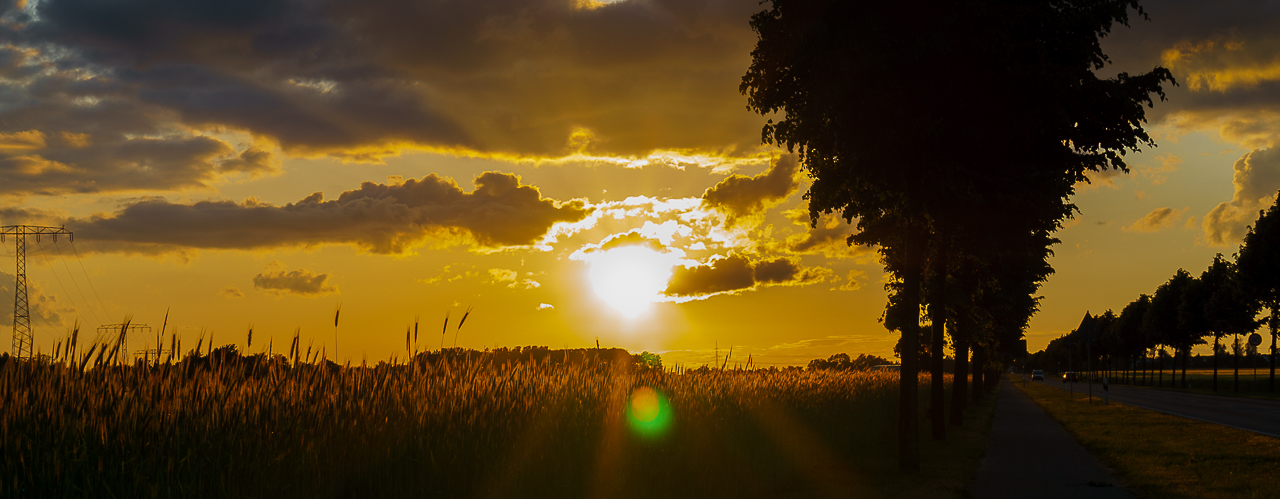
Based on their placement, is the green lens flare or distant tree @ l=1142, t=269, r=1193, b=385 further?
distant tree @ l=1142, t=269, r=1193, b=385

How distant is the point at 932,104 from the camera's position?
15656 millimetres

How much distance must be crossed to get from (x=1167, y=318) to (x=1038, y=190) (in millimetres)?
78098

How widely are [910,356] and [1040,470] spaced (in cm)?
341

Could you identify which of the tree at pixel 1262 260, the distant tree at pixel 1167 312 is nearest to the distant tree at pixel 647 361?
the tree at pixel 1262 260

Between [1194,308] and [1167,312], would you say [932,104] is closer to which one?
[1194,308]

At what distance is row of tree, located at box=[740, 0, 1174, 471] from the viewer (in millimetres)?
14961

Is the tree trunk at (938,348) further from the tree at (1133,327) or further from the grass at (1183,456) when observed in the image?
the tree at (1133,327)

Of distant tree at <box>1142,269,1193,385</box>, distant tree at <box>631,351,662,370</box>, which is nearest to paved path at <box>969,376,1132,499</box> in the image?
distant tree at <box>631,351,662,370</box>

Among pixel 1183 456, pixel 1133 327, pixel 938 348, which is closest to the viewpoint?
pixel 1183 456

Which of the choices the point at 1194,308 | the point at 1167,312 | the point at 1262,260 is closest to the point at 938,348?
the point at 1262,260

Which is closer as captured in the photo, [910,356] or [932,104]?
[932,104]

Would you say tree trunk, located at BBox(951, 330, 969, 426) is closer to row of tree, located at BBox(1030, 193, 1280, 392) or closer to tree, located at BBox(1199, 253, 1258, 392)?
row of tree, located at BBox(1030, 193, 1280, 392)

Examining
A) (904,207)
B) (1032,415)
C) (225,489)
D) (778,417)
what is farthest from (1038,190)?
(1032,415)

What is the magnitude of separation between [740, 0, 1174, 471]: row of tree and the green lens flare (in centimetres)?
662
